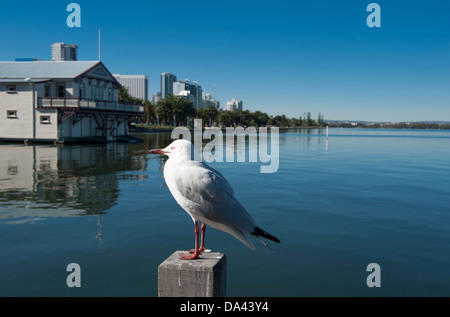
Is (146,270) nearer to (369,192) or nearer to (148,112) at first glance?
(369,192)

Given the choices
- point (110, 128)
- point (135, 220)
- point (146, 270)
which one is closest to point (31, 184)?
point (135, 220)

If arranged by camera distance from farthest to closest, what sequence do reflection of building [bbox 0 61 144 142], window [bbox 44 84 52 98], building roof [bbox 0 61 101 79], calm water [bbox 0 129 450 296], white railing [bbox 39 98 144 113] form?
building roof [bbox 0 61 101 79], window [bbox 44 84 52 98], reflection of building [bbox 0 61 144 142], white railing [bbox 39 98 144 113], calm water [bbox 0 129 450 296]

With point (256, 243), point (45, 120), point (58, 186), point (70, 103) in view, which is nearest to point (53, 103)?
point (70, 103)

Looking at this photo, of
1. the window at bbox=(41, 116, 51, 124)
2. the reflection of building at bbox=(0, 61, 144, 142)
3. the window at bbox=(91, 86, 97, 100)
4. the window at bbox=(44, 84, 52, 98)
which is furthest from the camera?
the window at bbox=(91, 86, 97, 100)

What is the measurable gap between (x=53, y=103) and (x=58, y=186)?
2950 centimetres

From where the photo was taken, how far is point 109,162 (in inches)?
1013

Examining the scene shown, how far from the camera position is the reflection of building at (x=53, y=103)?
41.8 m

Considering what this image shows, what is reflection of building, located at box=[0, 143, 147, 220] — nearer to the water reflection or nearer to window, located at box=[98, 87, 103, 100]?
the water reflection

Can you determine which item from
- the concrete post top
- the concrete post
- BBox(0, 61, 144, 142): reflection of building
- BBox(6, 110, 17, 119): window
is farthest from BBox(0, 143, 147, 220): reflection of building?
BBox(6, 110, 17, 119): window

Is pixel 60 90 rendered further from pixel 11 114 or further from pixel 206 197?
pixel 206 197

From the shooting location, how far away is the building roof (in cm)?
4522

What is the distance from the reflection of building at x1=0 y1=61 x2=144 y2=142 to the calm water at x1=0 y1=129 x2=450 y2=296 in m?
25.9

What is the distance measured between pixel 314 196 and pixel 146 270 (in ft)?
29.1

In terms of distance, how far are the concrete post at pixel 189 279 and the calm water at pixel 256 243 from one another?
103 inches
